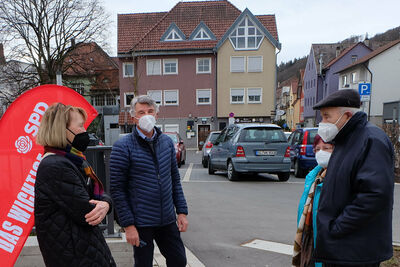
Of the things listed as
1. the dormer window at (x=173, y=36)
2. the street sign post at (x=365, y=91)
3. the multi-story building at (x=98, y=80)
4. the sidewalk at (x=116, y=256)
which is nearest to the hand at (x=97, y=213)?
the sidewalk at (x=116, y=256)

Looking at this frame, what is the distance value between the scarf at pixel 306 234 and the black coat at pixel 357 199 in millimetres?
270

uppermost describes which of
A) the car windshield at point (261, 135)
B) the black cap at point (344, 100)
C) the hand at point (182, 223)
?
the black cap at point (344, 100)

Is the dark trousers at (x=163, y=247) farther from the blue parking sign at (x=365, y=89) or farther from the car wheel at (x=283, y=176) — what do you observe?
the blue parking sign at (x=365, y=89)

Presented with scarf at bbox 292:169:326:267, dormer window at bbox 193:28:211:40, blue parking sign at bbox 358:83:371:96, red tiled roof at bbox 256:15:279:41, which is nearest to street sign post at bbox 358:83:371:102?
blue parking sign at bbox 358:83:371:96

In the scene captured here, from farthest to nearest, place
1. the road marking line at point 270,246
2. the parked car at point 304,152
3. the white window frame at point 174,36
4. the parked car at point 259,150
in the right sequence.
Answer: the white window frame at point 174,36
the parked car at point 304,152
the parked car at point 259,150
the road marking line at point 270,246

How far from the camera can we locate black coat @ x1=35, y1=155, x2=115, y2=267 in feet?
6.09

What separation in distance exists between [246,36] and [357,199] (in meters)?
30.6

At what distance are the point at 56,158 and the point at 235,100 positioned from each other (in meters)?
29.5

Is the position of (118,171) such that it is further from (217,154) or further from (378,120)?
(378,120)

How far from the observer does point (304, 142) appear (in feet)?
33.5

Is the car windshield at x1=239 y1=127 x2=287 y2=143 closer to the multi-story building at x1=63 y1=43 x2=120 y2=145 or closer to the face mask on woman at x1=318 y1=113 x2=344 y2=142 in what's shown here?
the face mask on woman at x1=318 y1=113 x2=344 y2=142

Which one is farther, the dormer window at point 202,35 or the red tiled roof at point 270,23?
the dormer window at point 202,35

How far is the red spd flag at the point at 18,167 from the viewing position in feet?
9.67

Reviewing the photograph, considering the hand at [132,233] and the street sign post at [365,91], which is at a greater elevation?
the street sign post at [365,91]
